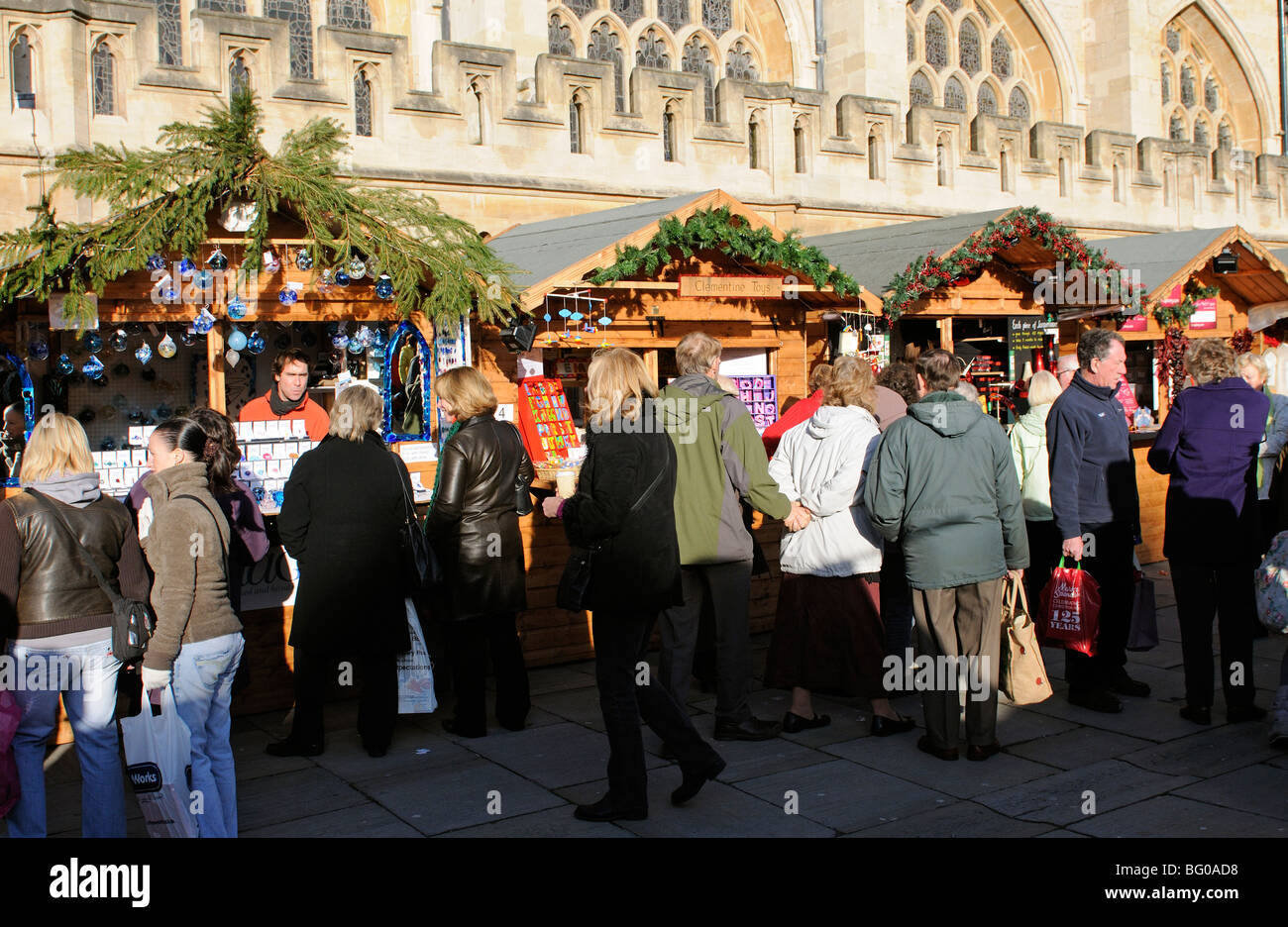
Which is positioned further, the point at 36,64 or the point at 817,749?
the point at 36,64

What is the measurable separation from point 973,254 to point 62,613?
8.47 metres

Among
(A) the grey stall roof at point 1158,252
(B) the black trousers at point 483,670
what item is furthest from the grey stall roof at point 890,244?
(B) the black trousers at point 483,670

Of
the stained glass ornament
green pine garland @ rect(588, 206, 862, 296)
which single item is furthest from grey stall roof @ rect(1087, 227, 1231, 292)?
the stained glass ornament

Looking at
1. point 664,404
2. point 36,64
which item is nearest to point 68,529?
point 664,404

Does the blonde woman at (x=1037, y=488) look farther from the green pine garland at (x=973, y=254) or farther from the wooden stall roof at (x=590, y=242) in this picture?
the green pine garland at (x=973, y=254)

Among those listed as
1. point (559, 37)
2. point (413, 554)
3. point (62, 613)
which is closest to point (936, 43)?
point (559, 37)

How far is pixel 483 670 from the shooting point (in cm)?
611

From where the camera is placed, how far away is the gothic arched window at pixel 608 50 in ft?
51.4

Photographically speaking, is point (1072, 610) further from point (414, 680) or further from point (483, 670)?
point (414, 680)

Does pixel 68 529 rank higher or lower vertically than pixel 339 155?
lower

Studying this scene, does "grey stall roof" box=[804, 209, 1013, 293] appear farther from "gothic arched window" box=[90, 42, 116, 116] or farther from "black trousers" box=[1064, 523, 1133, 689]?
"gothic arched window" box=[90, 42, 116, 116]

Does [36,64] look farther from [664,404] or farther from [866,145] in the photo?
[866,145]
